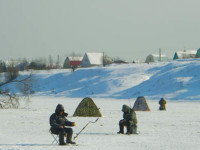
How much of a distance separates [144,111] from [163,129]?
12602mm

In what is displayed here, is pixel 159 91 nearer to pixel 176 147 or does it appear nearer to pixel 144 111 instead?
pixel 144 111

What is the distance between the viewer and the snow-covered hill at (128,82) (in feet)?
208

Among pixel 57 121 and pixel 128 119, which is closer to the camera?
pixel 57 121

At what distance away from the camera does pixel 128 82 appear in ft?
249

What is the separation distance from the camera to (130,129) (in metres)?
17.4

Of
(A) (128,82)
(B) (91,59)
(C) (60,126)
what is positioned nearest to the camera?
(C) (60,126)

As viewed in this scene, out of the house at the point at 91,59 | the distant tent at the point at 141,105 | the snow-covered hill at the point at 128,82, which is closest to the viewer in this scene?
the distant tent at the point at 141,105

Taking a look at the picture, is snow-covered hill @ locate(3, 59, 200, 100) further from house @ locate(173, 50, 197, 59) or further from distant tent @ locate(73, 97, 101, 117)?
house @ locate(173, 50, 197, 59)

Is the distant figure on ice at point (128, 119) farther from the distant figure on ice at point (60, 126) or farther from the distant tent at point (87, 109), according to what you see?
the distant tent at point (87, 109)

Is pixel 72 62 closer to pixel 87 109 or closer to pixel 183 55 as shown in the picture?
pixel 183 55

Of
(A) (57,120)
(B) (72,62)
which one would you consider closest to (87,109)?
(A) (57,120)

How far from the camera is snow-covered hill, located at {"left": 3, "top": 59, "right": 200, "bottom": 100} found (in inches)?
2499

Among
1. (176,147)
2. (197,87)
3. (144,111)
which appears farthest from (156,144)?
(197,87)

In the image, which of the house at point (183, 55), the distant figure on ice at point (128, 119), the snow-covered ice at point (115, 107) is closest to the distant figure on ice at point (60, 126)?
the snow-covered ice at point (115, 107)
